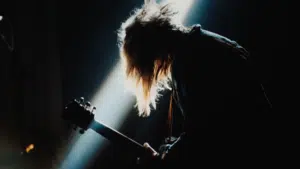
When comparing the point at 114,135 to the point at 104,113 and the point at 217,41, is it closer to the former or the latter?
the point at 217,41

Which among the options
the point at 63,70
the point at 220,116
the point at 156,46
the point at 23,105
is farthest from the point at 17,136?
the point at 220,116

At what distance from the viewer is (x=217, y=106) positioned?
1166 mm

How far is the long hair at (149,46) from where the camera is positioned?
134 centimetres

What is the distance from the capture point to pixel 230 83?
3.86 feet

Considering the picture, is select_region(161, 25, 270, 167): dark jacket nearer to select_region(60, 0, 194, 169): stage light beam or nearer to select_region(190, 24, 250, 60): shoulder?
select_region(190, 24, 250, 60): shoulder

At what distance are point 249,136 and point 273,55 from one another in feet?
4.50

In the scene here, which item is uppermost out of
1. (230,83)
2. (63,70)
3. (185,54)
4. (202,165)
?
(63,70)

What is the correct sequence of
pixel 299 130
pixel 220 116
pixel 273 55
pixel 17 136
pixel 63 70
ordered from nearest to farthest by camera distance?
pixel 220 116
pixel 299 130
pixel 273 55
pixel 17 136
pixel 63 70

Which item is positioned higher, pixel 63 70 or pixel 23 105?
pixel 63 70

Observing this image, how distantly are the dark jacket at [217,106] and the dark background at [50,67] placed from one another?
4.68ft

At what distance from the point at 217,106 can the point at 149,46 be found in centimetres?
42

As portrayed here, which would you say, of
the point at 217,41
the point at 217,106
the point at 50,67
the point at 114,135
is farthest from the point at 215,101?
the point at 50,67

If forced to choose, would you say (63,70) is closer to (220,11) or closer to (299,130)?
(220,11)

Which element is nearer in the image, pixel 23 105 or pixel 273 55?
pixel 273 55
